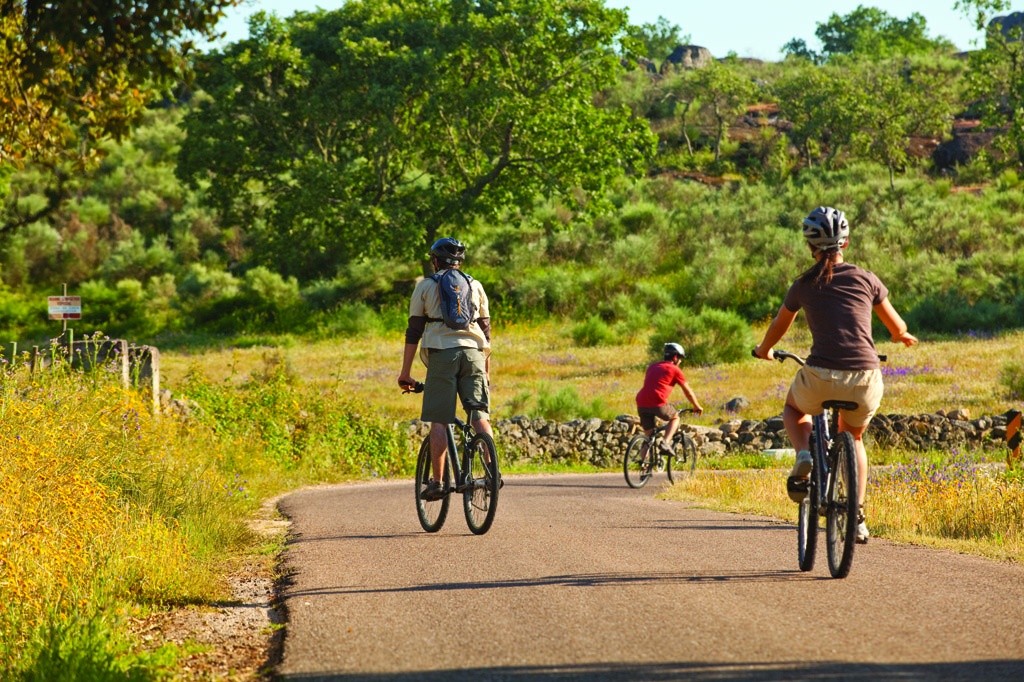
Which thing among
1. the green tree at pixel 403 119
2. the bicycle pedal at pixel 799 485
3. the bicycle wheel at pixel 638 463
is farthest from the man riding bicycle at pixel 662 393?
the green tree at pixel 403 119

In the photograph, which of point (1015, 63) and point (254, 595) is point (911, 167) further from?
point (254, 595)

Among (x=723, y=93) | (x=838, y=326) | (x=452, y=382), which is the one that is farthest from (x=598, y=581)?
(x=723, y=93)

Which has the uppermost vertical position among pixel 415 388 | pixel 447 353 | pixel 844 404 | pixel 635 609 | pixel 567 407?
pixel 447 353

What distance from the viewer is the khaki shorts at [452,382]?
9312 millimetres

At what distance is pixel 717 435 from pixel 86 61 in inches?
678

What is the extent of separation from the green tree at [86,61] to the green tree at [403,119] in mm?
27605

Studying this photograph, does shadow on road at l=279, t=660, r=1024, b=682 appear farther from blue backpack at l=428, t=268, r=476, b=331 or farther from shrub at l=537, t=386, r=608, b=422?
shrub at l=537, t=386, r=608, b=422

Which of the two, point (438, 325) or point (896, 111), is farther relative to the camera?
point (896, 111)

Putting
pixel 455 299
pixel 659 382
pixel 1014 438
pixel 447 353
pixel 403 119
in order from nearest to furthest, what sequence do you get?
pixel 455 299
pixel 447 353
pixel 1014 438
pixel 659 382
pixel 403 119

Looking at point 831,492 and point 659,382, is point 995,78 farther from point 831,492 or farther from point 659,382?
point 831,492

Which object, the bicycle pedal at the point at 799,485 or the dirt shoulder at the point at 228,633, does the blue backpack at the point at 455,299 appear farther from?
the bicycle pedal at the point at 799,485

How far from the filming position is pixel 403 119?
140ft

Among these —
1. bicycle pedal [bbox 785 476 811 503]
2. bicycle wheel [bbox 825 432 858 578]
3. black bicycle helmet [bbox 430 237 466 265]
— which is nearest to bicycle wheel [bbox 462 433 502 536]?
black bicycle helmet [bbox 430 237 466 265]

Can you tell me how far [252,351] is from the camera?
136 feet
